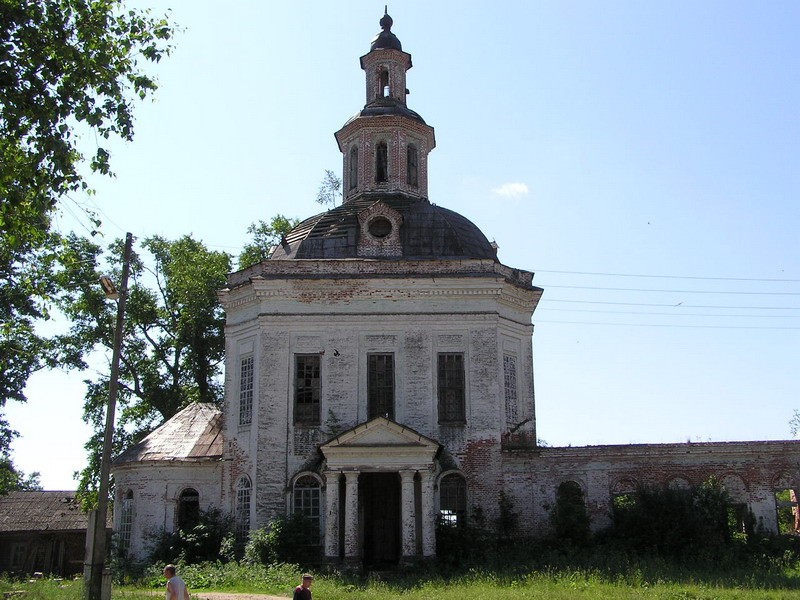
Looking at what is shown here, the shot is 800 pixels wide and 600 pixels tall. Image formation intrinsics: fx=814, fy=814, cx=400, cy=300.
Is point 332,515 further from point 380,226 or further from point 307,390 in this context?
point 380,226

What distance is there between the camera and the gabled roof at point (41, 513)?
31.9 m

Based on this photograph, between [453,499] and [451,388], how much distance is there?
304 centimetres

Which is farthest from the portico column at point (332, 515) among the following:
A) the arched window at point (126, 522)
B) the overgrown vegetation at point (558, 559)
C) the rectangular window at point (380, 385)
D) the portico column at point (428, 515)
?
the arched window at point (126, 522)

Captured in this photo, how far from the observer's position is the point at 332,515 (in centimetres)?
2053

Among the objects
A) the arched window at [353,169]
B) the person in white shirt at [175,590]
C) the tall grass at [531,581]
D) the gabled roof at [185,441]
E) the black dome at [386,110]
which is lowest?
the tall grass at [531,581]

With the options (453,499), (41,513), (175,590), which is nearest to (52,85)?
(175,590)

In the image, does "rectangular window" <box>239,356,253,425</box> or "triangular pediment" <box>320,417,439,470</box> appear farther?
"rectangular window" <box>239,356,253,425</box>

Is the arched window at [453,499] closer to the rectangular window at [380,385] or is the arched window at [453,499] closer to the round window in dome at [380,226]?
the rectangular window at [380,385]

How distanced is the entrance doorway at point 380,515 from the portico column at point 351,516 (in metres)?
1.51

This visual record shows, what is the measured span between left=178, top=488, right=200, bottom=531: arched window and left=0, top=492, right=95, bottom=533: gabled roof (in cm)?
1008

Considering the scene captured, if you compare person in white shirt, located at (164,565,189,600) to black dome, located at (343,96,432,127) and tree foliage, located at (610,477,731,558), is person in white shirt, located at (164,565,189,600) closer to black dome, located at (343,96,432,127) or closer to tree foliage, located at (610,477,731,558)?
tree foliage, located at (610,477,731,558)

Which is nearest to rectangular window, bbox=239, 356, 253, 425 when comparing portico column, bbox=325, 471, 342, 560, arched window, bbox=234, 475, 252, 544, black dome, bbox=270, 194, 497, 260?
arched window, bbox=234, 475, 252, 544

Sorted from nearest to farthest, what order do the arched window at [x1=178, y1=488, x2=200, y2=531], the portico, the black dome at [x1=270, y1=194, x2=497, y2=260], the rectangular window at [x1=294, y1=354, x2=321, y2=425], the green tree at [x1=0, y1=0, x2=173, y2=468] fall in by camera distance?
the green tree at [x1=0, y1=0, x2=173, y2=468]
the portico
the rectangular window at [x1=294, y1=354, x2=321, y2=425]
the arched window at [x1=178, y1=488, x2=200, y2=531]
the black dome at [x1=270, y1=194, x2=497, y2=260]

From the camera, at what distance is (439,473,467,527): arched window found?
21859 millimetres
